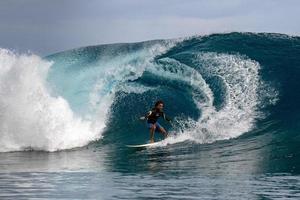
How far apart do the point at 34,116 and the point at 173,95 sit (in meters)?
5.36

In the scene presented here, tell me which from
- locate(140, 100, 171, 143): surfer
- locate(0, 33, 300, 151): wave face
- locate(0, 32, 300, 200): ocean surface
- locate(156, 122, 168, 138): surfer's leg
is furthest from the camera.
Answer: locate(0, 33, 300, 151): wave face

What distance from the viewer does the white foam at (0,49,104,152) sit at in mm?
19203

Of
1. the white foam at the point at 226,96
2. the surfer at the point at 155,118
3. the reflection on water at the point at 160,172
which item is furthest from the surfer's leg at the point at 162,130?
the reflection on water at the point at 160,172

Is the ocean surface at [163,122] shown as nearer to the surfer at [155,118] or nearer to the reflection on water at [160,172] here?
the reflection on water at [160,172]

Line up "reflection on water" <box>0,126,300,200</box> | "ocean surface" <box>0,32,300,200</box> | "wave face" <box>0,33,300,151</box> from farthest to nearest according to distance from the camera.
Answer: "wave face" <box>0,33,300,151</box> → "ocean surface" <box>0,32,300,200</box> → "reflection on water" <box>0,126,300,200</box>

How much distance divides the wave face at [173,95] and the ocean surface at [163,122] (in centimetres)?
4

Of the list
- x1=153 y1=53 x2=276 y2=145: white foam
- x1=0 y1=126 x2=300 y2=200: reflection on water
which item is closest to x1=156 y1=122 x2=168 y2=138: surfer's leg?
x1=153 y1=53 x2=276 y2=145: white foam

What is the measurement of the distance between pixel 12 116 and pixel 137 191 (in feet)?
36.6

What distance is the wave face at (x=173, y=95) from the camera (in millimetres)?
19391

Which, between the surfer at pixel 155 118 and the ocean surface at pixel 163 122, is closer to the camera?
the ocean surface at pixel 163 122

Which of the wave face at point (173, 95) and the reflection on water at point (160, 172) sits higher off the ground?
the wave face at point (173, 95)

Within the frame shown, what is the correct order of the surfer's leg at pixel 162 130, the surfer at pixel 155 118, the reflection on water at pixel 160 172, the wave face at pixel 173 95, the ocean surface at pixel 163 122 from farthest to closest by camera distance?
1. the wave face at pixel 173 95
2. the surfer at pixel 155 118
3. the surfer's leg at pixel 162 130
4. the ocean surface at pixel 163 122
5. the reflection on water at pixel 160 172

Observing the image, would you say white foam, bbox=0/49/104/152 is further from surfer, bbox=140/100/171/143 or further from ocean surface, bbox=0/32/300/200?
surfer, bbox=140/100/171/143

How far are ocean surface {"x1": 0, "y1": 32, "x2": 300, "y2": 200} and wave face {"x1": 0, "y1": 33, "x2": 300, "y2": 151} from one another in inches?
1.7
